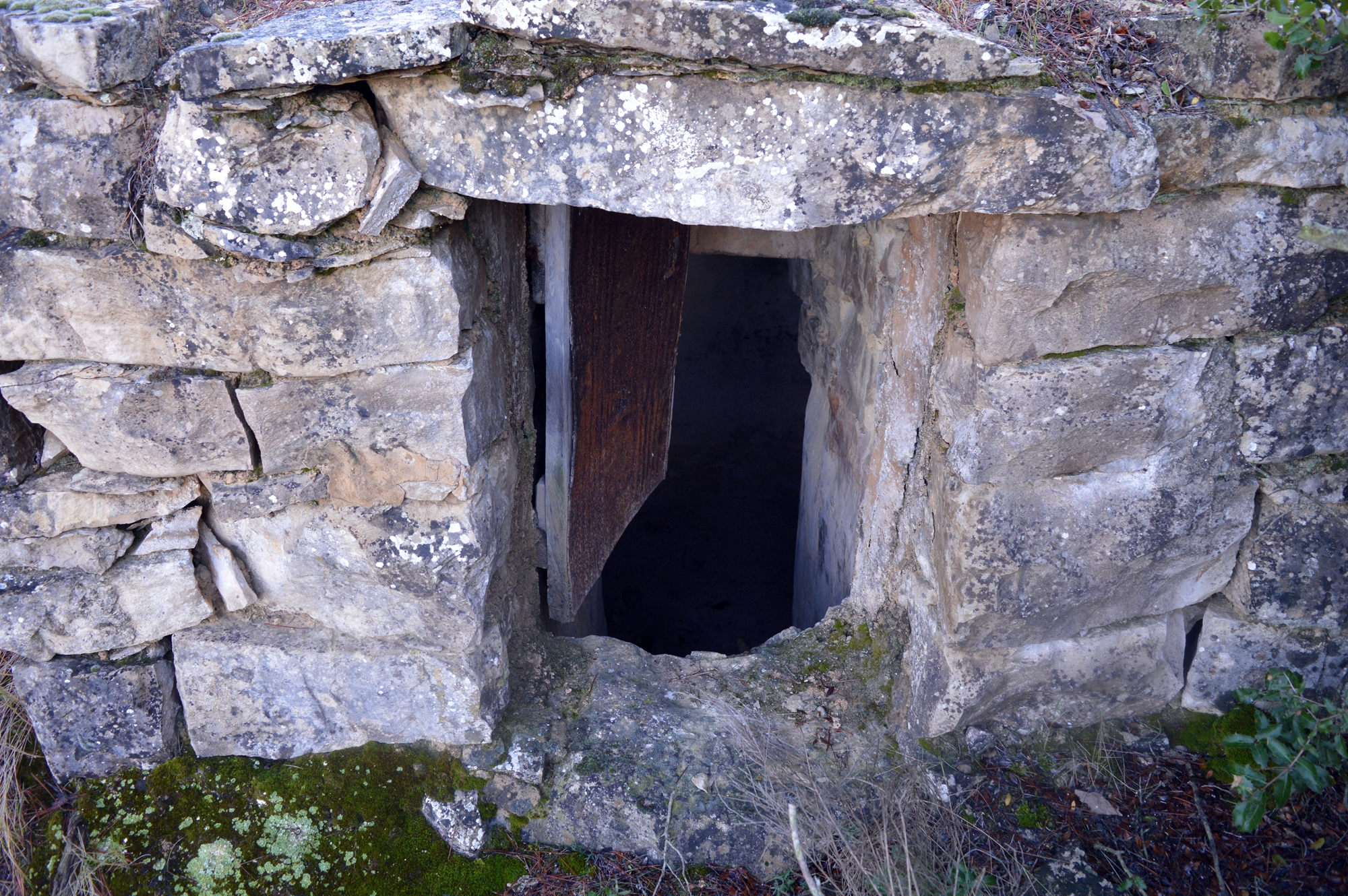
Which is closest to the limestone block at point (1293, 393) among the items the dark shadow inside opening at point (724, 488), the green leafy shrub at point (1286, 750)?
the green leafy shrub at point (1286, 750)

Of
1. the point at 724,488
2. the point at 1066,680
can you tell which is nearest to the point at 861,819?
the point at 1066,680

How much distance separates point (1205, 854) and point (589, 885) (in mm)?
1387

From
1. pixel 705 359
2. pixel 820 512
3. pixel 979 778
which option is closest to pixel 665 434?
pixel 820 512

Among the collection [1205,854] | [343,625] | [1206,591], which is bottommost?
[1205,854]

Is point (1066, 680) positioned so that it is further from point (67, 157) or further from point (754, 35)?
point (67, 157)

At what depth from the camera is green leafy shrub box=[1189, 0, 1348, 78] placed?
4.98ft

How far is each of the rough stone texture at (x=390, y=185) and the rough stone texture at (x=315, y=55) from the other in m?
0.15

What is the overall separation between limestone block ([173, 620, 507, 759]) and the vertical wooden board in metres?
0.62

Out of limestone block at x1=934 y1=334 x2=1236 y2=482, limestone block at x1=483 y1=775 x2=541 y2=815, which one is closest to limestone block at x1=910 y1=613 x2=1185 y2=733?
limestone block at x1=934 y1=334 x2=1236 y2=482

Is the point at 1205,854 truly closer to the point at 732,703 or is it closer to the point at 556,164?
the point at 732,703

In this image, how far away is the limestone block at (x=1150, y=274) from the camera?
1717mm

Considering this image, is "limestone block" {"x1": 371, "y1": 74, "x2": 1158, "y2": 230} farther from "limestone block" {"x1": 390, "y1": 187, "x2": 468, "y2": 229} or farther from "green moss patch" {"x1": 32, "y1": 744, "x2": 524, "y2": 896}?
"green moss patch" {"x1": 32, "y1": 744, "x2": 524, "y2": 896}

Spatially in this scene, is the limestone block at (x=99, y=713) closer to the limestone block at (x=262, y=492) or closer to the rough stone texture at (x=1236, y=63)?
the limestone block at (x=262, y=492)

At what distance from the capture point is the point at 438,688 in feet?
6.94
